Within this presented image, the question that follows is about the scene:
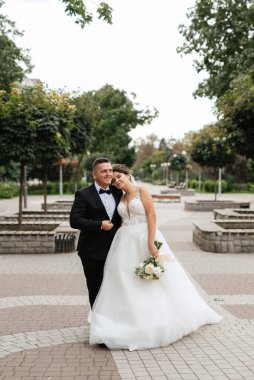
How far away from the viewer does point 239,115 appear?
53.3ft

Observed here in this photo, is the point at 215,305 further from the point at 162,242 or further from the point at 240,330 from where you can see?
the point at 162,242

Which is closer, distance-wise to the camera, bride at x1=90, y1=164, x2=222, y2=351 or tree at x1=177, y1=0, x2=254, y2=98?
bride at x1=90, y1=164, x2=222, y2=351

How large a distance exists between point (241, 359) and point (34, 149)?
948cm

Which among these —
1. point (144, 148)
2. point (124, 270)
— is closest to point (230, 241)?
point (124, 270)

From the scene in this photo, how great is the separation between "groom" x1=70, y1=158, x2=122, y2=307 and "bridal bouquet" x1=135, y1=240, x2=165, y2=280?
0.40 meters

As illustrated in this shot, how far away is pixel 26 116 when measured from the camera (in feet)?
44.2

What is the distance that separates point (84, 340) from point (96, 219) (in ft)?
4.07

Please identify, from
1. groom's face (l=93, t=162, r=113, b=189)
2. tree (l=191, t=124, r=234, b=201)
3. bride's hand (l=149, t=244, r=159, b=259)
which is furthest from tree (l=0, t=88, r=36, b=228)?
tree (l=191, t=124, r=234, b=201)

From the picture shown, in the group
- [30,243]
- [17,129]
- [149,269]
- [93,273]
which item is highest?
[17,129]

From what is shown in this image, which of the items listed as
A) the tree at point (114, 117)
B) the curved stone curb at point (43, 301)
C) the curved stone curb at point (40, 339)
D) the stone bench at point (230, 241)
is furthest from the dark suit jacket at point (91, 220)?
the tree at point (114, 117)

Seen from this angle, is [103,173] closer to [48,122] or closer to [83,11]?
[83,11]

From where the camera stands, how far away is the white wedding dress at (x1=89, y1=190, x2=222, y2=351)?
5.55 meters

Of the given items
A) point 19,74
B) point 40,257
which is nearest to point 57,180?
point 19,74

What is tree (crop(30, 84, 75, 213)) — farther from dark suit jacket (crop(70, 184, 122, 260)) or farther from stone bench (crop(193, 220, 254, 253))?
dark suit jacket (crop(70, 184, 122, 260))
